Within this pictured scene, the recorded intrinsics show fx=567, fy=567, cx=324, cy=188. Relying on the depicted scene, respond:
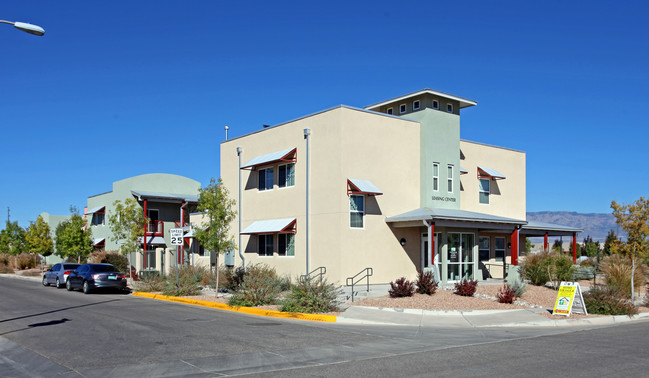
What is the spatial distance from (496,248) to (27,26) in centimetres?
2680

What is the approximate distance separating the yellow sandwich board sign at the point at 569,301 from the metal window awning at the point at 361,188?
930 cm

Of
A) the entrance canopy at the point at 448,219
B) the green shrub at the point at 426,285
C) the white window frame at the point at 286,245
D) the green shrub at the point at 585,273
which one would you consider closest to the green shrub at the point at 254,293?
the green shrub at the point at 426,285

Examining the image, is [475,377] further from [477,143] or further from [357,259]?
[477,143]

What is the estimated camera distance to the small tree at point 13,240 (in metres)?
53.6

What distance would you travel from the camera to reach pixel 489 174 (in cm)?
3184

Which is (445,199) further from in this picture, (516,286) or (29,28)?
(29,28)

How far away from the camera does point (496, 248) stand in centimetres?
3253

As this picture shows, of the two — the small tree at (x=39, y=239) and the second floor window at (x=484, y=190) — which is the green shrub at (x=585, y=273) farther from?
the small tree at (x=39, y=239)

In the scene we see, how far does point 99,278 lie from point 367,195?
1279 centimetres

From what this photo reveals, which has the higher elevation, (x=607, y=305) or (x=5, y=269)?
(x=607, y=305)

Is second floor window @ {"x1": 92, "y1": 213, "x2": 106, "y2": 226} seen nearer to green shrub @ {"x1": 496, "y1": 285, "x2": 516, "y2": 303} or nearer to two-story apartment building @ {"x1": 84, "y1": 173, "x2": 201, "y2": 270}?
two-story apartment building @ {"x1": 84, "y1": 173, "x2": 201, "y2": 270}

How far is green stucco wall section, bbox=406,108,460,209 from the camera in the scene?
89.9 ft

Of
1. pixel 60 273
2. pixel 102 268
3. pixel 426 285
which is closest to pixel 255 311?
pixel 426 285

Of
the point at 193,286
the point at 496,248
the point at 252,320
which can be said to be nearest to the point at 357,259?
the point at 193,286
